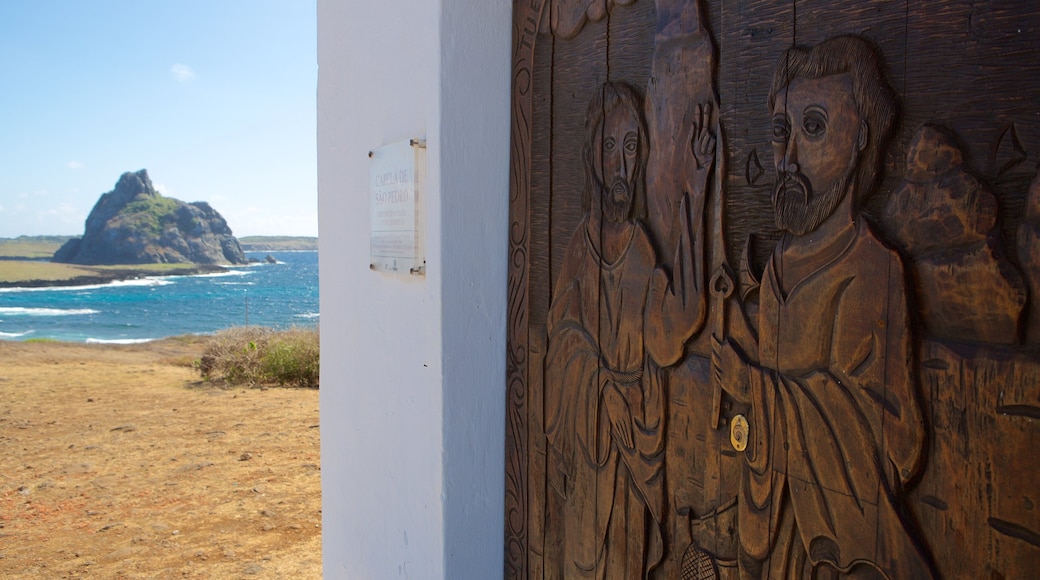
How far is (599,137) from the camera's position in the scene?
1.86m

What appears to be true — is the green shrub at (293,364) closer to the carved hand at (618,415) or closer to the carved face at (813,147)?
the carved hand at (618,415)

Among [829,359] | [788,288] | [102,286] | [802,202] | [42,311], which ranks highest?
[802,202]

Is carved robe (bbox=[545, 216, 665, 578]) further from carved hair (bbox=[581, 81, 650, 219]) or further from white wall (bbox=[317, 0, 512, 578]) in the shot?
white wall (bbox=[317, 0, 512, 578])

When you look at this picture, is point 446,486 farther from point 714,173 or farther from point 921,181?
point 921,181

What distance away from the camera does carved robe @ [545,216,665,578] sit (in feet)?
5.71

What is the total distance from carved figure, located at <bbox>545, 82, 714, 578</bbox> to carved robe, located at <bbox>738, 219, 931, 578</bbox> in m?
0.25

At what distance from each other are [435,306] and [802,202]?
3.95 ft

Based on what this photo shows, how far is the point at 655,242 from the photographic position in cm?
170

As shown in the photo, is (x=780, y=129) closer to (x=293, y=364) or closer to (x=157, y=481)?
(x=157, y=481)

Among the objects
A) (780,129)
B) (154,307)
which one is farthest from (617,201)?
(154,307)

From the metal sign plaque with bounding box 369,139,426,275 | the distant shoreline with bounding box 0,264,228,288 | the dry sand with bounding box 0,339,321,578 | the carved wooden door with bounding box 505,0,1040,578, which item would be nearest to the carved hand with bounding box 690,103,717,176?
the carved wooden door with bounding box 505,0,1040,578

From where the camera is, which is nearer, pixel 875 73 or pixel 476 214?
pixel 875 73

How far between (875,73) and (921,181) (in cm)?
20

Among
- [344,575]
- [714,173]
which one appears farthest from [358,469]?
[714,173]
